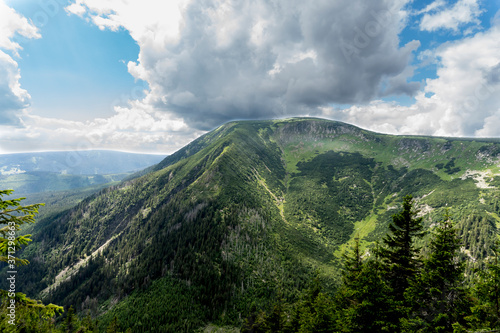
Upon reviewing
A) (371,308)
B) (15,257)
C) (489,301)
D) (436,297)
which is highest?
(15,257)

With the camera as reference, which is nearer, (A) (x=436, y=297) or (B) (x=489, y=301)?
(B) (x=489, y=301)

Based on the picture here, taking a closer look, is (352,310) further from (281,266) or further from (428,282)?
(281,266)

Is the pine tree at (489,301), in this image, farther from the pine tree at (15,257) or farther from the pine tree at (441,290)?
the pine tree at (15,257)

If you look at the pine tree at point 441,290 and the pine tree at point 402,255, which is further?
the pine tree at point 402,255

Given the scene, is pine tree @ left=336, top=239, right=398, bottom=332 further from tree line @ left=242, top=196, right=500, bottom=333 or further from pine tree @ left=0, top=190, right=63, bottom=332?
pine tree @ left=0, top=190, right=63, bottom=332

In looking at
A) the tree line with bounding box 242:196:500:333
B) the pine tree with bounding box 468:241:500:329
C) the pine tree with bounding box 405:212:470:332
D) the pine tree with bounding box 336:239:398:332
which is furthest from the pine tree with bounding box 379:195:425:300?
the pine tree with bounding box 468:241:500:329

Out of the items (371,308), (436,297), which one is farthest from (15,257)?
(436,297)

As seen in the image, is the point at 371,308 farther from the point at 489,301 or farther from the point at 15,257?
the point at 15,257

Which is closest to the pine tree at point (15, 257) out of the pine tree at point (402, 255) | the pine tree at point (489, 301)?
the pine tree at point (489, 301)

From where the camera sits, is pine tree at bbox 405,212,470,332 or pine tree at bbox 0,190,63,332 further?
pine tree at bbox 405,212,470,332
